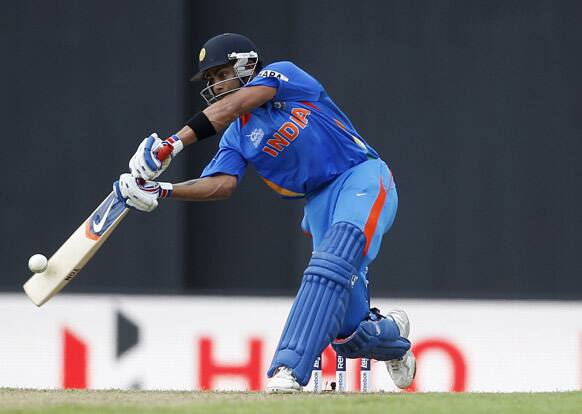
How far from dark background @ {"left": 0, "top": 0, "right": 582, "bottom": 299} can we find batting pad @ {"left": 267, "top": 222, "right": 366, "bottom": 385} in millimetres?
2063

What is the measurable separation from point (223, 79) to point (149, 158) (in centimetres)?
51

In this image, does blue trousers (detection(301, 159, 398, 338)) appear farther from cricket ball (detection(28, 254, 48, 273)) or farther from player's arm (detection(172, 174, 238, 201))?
cricket ball (detection(28, 254, 48, 273))

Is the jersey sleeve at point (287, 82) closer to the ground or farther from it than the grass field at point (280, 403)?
farther from it

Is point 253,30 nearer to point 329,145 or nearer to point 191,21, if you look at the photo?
point 191,21

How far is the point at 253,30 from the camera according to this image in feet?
21.9

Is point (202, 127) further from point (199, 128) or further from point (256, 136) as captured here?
point (256, 136)

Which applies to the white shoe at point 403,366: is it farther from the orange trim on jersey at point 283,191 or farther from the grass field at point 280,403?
the grass field at point 280,403

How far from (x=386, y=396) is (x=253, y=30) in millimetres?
2919

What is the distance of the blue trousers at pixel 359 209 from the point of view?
4.51 meters

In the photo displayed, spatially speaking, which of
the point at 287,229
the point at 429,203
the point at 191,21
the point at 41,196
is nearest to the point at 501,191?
the point at 429,203

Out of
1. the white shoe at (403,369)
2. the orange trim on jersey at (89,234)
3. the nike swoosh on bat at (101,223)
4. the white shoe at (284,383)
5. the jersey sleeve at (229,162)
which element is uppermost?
the jersey sleeve at (229,162)

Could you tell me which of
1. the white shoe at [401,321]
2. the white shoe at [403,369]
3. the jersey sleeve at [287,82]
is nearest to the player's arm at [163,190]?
the jersey sleeve at [287,82]

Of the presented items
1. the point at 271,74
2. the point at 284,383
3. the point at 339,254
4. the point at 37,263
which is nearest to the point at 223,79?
the point at 271,74

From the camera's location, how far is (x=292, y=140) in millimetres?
4598
